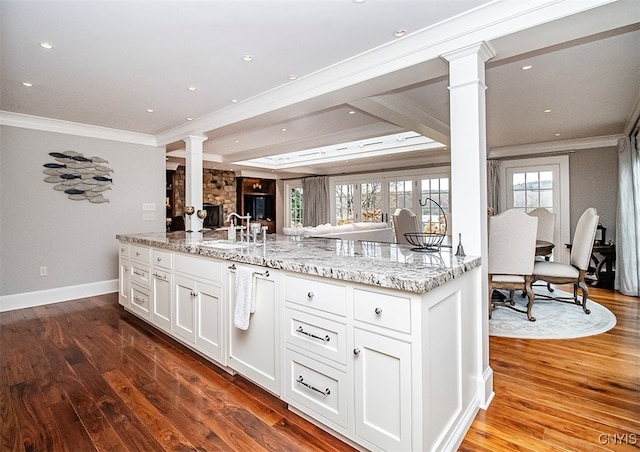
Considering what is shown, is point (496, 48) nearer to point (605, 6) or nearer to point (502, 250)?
point (605, 6)

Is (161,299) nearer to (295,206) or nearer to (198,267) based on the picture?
(198,267)

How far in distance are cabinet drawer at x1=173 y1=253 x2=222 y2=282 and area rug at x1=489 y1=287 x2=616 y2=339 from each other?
2602mm

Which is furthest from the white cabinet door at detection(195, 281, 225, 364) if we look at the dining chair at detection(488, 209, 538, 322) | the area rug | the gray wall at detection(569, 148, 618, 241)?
the gray wall at detection(569, 148, 618, 241)

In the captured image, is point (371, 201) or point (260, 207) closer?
point (371, 201)

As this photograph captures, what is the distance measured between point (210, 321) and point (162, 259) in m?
0.95

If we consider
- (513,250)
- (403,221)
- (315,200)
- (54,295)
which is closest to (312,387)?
(513,250)

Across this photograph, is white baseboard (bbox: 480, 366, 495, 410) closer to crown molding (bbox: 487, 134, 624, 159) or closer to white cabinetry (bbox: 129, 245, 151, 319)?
white cabinetry (bbox: 129, 245, 151, 319)

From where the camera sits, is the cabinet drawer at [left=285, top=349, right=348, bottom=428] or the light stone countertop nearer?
the light stone countertop

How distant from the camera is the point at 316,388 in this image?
1.76 metres

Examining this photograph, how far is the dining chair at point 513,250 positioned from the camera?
3.34 meters

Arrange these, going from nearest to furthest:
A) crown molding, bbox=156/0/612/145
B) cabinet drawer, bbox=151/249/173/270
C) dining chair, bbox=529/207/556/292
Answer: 1. crown molding, bbox=156/0/612/145
2. cabinet drawer, bbox=151/249/173/270
3. dining chair, bbox=529/207/556/292

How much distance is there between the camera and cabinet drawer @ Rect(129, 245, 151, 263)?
335 centimetres

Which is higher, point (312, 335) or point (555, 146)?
point (555, 146)

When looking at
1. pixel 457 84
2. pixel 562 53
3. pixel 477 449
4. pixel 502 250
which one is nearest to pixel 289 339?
pixel 477 449
